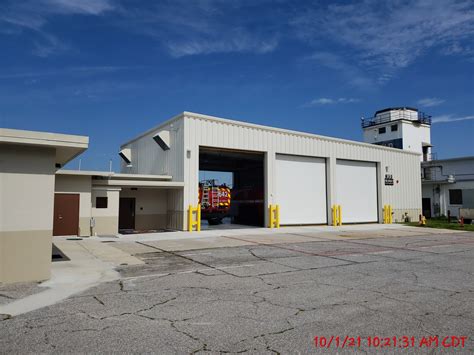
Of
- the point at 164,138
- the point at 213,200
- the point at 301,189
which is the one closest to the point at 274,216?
the point at 301,189

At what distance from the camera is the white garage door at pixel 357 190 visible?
1139 inches

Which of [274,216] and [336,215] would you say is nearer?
[274,216]

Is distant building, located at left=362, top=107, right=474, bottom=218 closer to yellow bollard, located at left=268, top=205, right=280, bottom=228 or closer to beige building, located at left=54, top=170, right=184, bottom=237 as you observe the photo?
yellow bollard, located at left=268, top=205, right=280, bottom=228

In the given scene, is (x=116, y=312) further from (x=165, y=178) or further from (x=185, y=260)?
(x=165, y=178)

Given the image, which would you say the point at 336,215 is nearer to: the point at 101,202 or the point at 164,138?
the point at 164,138

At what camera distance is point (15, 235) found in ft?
27.8

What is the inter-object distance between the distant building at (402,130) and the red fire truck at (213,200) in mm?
31036

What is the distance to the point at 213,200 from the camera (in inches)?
1018

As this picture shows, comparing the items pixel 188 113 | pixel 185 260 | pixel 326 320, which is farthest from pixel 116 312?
pixel 188 113

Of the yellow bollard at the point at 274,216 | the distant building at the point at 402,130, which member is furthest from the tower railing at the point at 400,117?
the yellow bollard at the point at 274,216

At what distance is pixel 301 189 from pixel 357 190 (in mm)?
6087

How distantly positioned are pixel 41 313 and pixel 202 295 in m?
2.83

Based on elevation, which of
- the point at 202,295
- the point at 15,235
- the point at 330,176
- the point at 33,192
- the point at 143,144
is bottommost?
the point at 202,295

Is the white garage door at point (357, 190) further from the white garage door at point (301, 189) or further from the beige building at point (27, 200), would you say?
the beige building at point (27, 200)
